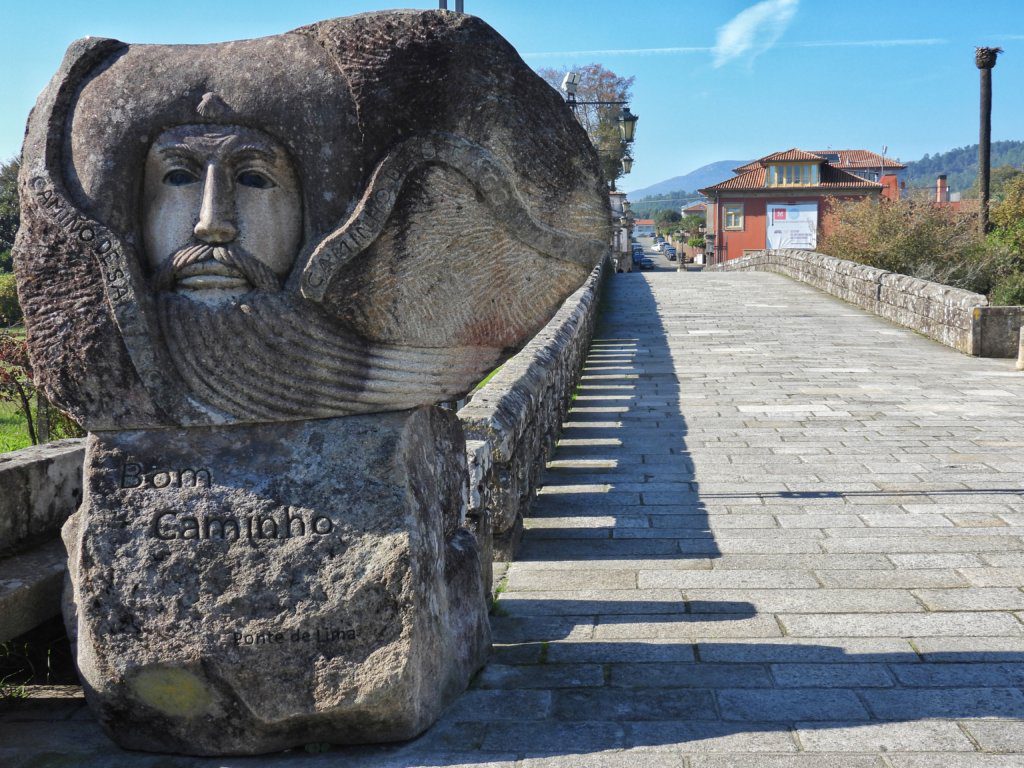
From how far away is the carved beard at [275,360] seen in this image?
10.9ft

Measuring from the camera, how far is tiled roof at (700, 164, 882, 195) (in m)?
57.4

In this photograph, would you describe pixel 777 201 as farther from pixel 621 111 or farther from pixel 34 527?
pixel 34 527

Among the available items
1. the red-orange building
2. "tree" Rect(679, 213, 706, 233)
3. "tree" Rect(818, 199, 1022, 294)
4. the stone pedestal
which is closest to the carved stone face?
the stone pedestal

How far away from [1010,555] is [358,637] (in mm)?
3746

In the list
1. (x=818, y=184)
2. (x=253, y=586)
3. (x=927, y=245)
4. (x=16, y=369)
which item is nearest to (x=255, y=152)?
(x=253, y=586)

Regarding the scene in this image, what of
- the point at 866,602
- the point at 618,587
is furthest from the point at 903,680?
the point at 618,587

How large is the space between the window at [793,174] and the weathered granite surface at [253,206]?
57980 millimetres

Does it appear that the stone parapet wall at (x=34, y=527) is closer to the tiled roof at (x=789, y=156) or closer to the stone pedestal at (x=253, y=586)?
the stone pedestal at (x=253, y=586)

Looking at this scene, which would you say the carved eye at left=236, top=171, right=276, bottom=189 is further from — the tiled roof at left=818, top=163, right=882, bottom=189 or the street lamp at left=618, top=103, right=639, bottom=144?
the tiled roof at left=818, top=163, right=882, bottom=189

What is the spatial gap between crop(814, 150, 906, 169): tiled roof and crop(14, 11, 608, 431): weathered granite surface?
88328mm

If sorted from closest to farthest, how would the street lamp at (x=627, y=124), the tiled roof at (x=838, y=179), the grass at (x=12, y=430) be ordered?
the grass at (x=12, y=430)
the street lamp at (x=627, y=124)
the tiled roof at (x=838, y=179)

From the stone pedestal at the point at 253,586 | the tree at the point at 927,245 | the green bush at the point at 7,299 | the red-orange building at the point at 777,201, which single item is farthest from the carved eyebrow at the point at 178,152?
the red-orange building at the point at 777,201

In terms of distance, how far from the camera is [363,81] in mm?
3340

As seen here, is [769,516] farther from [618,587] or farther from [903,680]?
[903,680]
